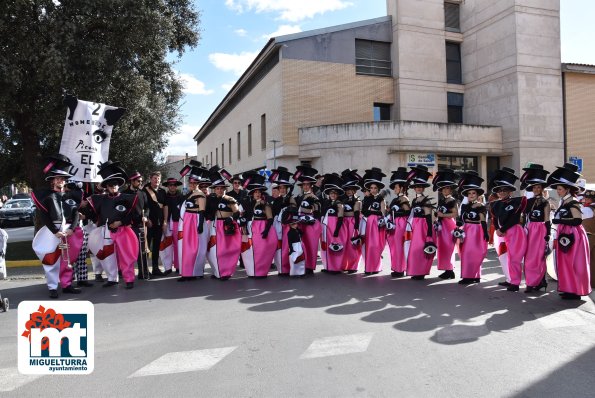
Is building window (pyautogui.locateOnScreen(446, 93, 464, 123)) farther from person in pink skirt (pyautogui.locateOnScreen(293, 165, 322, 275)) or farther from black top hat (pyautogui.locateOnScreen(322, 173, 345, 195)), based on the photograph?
person in pink skirt (pyautogui.locateOnScreen(293, 165, 322, 275))

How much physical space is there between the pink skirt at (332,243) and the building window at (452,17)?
28.5 meters

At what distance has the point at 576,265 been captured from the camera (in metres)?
7.19

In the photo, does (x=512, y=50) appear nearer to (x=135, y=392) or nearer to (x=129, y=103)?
(x=129, y=103)

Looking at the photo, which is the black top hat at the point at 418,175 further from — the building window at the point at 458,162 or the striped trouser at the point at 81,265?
the building window at the point at 458,162

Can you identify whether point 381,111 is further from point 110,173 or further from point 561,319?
point 561,319

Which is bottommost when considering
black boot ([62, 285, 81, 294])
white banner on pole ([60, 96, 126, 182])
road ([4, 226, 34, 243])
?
black boot ([62, 285, 81, 294])

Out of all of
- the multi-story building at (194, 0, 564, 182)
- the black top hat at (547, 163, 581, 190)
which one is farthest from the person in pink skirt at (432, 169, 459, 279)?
the multi-story building at (194, 0, 564, 182)

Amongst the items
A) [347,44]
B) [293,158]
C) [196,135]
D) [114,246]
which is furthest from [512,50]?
[196,135]

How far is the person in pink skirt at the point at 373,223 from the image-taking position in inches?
387

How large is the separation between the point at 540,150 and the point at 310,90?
611 inches

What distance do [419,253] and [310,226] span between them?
7.81 ft

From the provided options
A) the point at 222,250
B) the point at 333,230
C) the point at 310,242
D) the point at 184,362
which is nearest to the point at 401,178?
the point at 333,230

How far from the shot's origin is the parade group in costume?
775 centimetres
